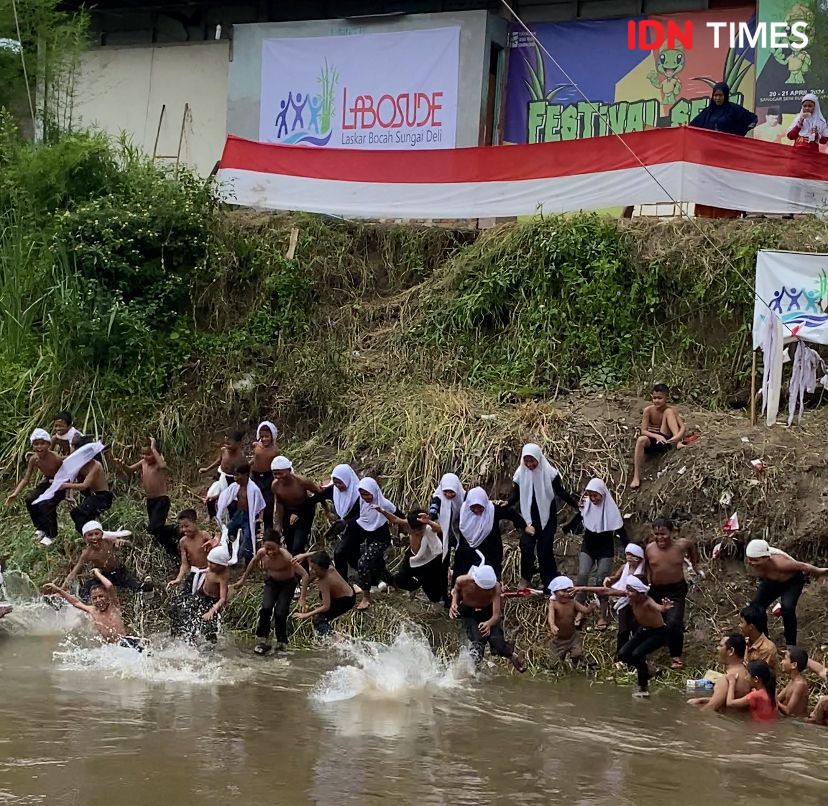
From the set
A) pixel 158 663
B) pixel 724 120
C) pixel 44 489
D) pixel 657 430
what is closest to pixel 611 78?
pixel 724 120

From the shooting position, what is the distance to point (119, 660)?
1095 centimetres

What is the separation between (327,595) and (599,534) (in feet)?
8.33

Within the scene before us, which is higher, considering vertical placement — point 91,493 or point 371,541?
point 91,493

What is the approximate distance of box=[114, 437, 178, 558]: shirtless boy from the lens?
12688mm

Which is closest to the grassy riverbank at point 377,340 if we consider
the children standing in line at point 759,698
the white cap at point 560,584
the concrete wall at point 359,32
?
the white cap at point 560,584

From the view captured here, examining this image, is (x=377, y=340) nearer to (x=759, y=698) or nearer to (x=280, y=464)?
(x=280, y=464)

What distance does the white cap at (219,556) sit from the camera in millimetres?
11352

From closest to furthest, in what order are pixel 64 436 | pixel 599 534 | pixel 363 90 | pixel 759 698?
1. pixel 759 698
2. pixel 599 534
3. pixel 64 436
4. pixel 363 90

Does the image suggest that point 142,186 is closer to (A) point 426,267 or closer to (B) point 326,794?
(A) point 426,267

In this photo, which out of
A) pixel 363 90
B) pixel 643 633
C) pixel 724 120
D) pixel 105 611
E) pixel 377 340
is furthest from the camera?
pixel 363 90

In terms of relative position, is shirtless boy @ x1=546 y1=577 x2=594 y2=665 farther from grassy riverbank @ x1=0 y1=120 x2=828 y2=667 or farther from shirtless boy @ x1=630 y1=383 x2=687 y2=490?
shirtless boy @ x1=630 y1=383 x2=687 y2=490

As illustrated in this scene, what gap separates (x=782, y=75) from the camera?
617 inches

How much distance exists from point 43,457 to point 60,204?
4524mm

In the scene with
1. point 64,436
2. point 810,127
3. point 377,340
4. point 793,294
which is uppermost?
point 810,127
